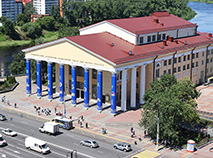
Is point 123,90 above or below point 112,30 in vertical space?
below

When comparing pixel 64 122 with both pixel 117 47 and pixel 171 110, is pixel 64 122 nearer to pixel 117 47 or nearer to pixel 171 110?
pixel 171 110

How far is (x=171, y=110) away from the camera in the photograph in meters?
71.9

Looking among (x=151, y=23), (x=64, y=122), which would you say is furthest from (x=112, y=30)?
(x=64, y=122)

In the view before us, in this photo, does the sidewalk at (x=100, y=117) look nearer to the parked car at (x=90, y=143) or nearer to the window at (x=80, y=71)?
the parked car at (x=90, y=143)

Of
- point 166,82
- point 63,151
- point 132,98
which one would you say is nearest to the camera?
point 63,151

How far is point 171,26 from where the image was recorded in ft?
378

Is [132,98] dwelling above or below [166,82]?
below

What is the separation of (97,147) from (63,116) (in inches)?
740

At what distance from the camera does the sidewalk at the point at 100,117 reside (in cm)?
7325

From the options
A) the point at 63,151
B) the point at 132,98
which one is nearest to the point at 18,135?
the point at 63,151

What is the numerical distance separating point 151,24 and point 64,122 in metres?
45.1

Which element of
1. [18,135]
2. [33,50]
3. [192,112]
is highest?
[33,50]

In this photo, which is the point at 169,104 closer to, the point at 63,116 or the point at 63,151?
the point at 63,151

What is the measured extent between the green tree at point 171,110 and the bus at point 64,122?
14.8 metres
